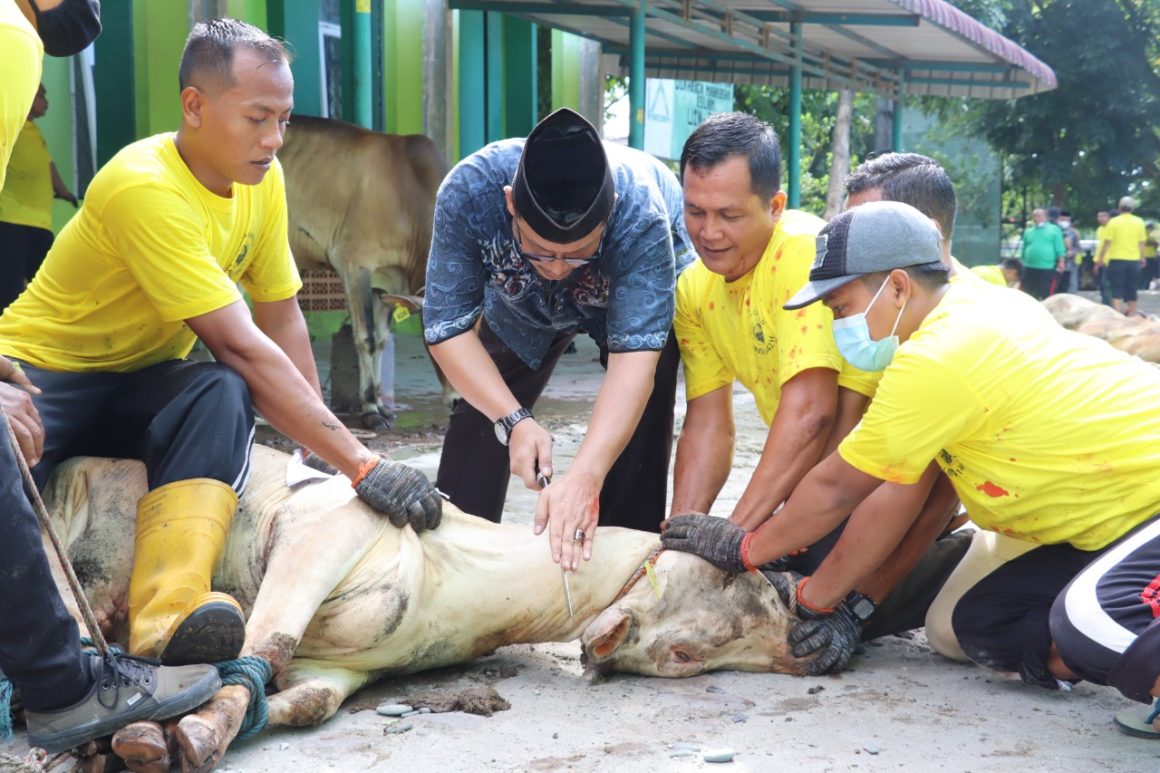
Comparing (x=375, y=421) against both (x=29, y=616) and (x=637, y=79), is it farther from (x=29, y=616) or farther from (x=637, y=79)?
(x=29, y=616)

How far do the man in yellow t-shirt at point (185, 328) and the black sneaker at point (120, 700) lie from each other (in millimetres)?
488

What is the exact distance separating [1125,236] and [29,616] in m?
18.5

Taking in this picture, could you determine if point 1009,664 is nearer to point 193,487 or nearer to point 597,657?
point 597,657

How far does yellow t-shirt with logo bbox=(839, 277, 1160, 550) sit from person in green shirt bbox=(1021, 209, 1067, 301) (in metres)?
16.3

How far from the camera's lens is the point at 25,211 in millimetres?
6672

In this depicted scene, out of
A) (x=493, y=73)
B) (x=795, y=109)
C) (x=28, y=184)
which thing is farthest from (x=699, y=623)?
(x=795, y=109)

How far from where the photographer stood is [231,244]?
3.74 m

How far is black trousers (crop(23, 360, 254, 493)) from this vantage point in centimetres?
332

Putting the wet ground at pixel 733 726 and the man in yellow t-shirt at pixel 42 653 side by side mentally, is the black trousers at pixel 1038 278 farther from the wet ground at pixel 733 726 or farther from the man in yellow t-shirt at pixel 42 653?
the man in yellow t-shirt at pixel 42 653

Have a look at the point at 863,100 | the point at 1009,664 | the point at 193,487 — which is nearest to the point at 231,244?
the point at 193,487

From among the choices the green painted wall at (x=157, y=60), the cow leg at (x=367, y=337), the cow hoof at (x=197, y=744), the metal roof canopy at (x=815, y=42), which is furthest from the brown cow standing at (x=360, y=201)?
the cow hoof at (x=197, y=744)

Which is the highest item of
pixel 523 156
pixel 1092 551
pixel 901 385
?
pixel 523 156

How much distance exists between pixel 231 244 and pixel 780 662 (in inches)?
76.9

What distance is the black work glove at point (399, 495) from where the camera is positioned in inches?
135
